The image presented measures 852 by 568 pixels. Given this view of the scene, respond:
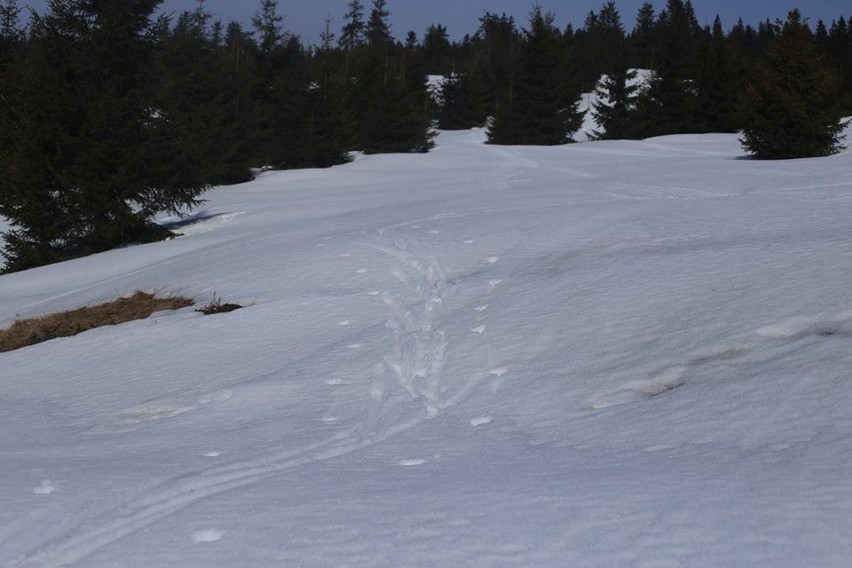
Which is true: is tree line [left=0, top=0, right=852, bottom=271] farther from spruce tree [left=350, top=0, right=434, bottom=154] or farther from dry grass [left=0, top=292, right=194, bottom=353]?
dry grass [left=0, top=292, right=194, bottom=353]

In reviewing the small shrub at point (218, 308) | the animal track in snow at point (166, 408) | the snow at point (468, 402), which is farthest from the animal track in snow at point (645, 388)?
the small shrub at point (218, 308)

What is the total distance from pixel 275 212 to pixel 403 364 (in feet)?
50.2

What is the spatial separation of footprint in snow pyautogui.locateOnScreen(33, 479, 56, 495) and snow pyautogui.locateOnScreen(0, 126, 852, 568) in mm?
25

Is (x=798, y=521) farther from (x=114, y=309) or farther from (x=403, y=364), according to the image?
(x=114, y=309)

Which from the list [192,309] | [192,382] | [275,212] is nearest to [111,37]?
[275,212]

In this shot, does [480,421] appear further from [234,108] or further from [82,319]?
[234,108]

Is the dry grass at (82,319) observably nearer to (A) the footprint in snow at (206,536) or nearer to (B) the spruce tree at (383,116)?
(A) the footprint in snow at (206,536)

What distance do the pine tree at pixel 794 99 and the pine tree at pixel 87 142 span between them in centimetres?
1936

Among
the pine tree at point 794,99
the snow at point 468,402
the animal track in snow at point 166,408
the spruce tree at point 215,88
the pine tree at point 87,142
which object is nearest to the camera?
the snow at point 468,402

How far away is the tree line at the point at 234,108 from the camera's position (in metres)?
19.0

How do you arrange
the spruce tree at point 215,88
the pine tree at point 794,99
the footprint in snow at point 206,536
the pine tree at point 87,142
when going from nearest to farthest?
the footprint in snow at point 206,536, the pine tree at point 87,142, the pine tree at point 794,99, the spruce tree at point 215,88

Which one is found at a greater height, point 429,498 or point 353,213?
point 353,213

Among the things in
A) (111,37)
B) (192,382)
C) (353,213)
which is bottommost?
(192,382)

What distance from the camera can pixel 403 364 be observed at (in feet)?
25.4
